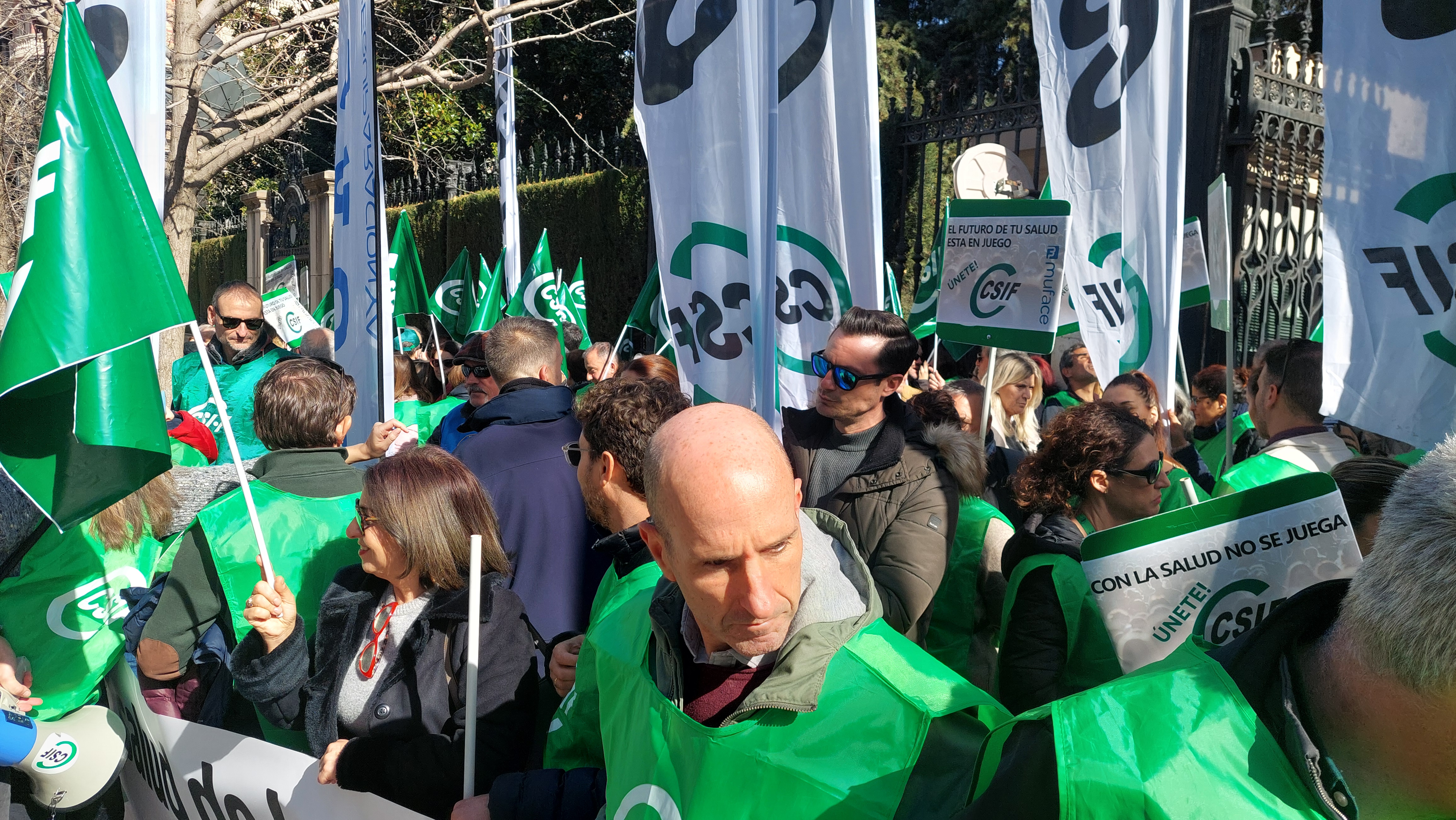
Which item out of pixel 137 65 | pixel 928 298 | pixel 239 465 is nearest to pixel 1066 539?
pixel 239 465

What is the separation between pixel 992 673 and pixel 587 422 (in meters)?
1.43

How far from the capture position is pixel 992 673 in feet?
10.9

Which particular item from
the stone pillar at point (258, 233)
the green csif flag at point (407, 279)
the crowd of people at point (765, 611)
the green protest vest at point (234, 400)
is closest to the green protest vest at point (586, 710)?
the crowd of people at point (765, 611)

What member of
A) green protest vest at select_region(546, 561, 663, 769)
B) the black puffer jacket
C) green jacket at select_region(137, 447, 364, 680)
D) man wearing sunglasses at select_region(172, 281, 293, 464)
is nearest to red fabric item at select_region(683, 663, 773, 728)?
green protest vest at select_region(546, 561, 663, 769)

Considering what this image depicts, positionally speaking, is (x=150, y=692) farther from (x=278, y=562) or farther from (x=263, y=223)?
(x=263, y=223)

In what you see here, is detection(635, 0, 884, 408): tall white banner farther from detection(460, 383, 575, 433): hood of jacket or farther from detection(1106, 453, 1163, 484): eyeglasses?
detection(1106, 453, 1163, 484): eyeglasses

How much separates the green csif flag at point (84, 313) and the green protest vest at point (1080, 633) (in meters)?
2.15

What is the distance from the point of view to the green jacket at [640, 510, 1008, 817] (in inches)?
63.9

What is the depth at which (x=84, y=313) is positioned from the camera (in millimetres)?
2641

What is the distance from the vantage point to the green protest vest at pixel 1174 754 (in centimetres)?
127

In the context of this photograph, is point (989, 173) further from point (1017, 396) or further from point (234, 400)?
point (234, 400)

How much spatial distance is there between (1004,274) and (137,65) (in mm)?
3531

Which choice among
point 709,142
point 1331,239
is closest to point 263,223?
point 709,142

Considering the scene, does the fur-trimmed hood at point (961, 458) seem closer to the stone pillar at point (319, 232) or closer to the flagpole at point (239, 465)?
the flagpole at point (239, 465)
